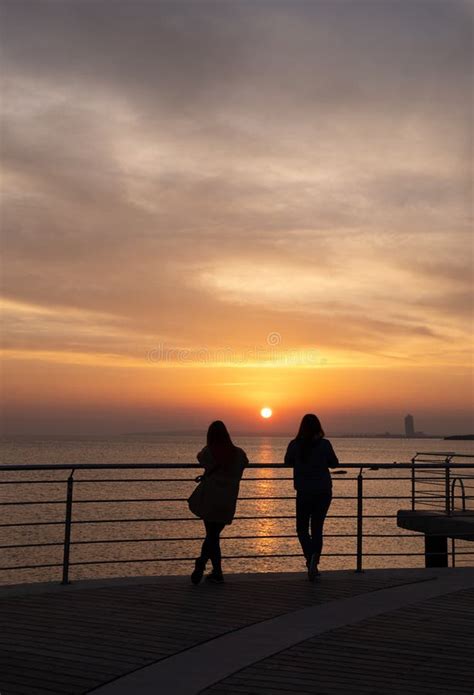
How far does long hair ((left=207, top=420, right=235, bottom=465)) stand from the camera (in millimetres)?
8758

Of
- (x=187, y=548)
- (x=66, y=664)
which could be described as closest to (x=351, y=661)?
(x=66, y=664)

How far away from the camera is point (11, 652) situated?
19.0 feet

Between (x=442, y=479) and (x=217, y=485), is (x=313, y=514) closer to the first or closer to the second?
(x=217, y=485)

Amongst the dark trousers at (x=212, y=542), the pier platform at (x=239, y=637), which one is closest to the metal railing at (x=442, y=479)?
the pier platform at (x=239, y=637)

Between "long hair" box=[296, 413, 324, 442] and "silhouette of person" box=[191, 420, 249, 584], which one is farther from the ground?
"long hair" box=[296, 413, 324, 442]

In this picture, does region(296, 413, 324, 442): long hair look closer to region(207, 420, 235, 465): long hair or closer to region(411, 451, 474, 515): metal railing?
region(207, 420, 235, 465): long hair

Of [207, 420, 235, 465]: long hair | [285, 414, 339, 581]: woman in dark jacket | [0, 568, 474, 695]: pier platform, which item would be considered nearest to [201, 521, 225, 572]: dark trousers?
[0, 568, 474, 695]: pier platform

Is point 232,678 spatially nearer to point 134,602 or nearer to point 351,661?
point 351,661

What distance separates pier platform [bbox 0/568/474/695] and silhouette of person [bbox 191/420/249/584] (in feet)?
1.25

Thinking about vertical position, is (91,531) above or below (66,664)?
below

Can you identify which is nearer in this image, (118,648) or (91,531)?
(118,648)

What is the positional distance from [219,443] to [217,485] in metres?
0.47

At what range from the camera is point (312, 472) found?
9.20 m

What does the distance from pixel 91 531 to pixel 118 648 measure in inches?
2036
